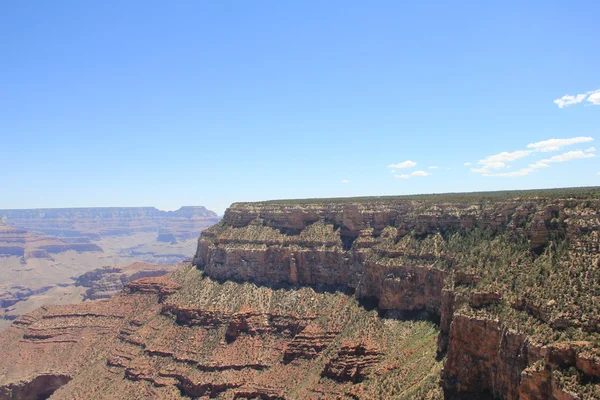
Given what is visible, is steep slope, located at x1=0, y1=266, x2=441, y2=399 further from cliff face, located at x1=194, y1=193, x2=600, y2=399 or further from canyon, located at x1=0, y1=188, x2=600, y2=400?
cliff face, located at x1=194, y1=193, x2=600, y2=399

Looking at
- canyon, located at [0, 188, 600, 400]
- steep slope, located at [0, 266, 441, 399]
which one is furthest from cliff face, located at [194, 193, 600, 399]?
steep slope, located at [0, 266, 441, 399]

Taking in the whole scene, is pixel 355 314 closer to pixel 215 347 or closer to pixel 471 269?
pixel 215 347

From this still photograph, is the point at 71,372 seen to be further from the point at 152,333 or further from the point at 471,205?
the point at 471,205

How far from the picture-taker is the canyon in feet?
149

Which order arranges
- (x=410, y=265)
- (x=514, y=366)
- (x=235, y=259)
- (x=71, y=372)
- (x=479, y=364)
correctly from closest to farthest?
(x=514, y=366), (x=479, y=364), (x=410, y=265), (x=71, y=372), (x=235, y=259)

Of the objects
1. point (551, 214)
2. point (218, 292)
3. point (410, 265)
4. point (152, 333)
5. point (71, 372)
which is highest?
point (551, 214)

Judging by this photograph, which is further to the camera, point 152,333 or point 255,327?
point 152,333

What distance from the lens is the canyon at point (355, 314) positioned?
4556 centimetres

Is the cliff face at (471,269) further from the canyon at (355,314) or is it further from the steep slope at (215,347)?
the steep slope at (215,347)

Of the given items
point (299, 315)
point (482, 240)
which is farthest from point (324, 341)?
point (482, 240)

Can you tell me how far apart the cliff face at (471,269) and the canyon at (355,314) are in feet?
0.67

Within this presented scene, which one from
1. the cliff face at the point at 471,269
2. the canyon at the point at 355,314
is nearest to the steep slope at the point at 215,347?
the canyon at the point at 355,314

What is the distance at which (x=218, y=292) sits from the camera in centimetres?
10512

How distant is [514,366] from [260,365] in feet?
157
